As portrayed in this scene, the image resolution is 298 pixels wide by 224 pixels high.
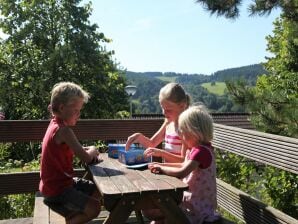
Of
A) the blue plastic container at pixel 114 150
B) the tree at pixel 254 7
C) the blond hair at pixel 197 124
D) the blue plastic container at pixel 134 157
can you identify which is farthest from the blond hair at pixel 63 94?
the tree at pixel 254 7

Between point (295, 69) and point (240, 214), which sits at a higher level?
point (295, 69)

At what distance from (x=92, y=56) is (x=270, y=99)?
17.8 m

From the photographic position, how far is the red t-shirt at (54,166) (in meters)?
3.11

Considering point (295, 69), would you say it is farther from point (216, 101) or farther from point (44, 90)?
point (216, 101)

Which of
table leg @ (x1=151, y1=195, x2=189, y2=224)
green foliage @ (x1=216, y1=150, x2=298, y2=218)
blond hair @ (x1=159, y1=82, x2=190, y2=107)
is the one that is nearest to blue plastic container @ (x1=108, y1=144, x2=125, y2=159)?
blond hair @ (x1=159, y1=82, x2=190, y2=107)

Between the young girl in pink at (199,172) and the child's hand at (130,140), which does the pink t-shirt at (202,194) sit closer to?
the young girl in pink at (199,172)

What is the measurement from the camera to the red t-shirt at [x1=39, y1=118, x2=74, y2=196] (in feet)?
10.2

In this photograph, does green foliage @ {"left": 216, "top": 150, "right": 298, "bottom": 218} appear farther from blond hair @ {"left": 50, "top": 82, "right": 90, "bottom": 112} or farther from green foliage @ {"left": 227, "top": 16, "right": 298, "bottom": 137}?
blond hair @ {"left": 50, "top": 82, "right": 90, "bottom": 112}

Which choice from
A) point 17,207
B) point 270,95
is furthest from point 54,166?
point 270,95

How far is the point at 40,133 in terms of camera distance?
4223 millimetres

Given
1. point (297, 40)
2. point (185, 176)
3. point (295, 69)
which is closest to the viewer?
point (185, 176)

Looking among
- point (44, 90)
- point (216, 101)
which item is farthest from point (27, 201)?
point (216, 101)

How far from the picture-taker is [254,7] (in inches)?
277

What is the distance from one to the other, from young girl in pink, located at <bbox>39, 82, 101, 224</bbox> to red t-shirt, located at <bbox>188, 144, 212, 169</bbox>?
32.2 inches
